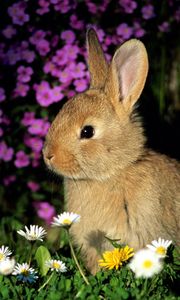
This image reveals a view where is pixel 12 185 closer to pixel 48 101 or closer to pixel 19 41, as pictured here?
pixel 48 101

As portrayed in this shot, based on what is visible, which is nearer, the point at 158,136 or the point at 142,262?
the point at 142,262

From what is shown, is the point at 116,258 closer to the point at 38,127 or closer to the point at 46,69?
the point at 38,127

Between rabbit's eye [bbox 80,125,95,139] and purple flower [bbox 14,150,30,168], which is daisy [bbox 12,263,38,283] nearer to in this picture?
rabbit's eye [bbox 80,125,95,139]

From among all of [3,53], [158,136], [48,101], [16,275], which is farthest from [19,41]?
→ [16,275]

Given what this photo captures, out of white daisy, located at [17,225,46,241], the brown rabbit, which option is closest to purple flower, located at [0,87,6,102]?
the brown rabbit

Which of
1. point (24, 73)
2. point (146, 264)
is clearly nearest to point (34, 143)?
point (24, 73)

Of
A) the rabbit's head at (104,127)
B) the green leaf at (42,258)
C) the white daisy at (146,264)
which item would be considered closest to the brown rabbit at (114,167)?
the rabbit's head at (104,127)
